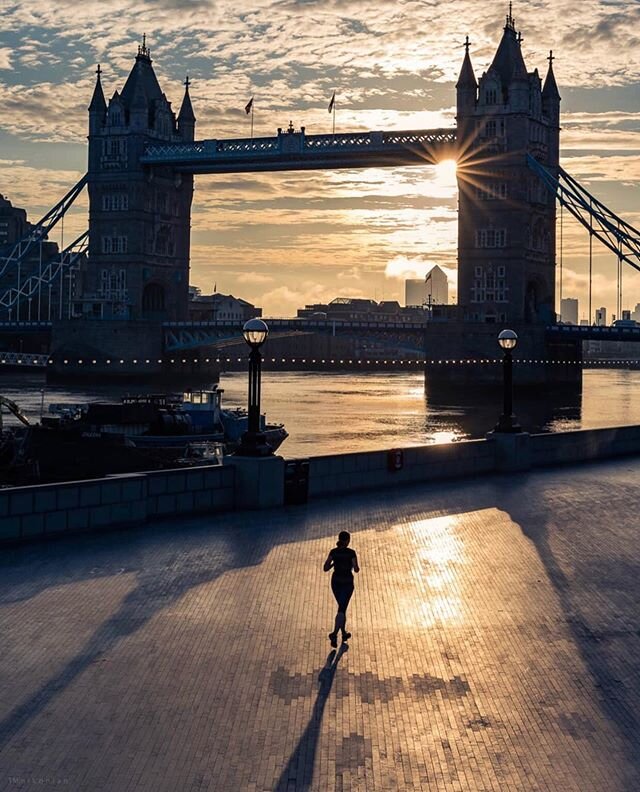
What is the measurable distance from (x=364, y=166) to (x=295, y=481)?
95672mm

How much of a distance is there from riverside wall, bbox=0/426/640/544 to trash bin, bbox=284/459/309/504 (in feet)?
0.15

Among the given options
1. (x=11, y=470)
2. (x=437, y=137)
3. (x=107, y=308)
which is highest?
(x=437, y=137)

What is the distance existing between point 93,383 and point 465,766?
110 m

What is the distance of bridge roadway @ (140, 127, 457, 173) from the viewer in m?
109

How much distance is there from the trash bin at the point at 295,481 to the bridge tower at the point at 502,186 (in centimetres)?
9290

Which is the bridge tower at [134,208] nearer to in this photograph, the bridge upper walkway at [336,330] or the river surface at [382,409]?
the bridge upper walkway at [336,330]

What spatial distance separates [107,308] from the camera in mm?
127125

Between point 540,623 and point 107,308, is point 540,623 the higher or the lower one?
the lower one

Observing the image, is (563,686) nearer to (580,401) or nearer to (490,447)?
(490,447)

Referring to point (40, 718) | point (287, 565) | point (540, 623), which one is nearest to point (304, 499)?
point (287, 565)

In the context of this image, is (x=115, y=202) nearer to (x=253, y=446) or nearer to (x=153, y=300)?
(x=153, y=300)

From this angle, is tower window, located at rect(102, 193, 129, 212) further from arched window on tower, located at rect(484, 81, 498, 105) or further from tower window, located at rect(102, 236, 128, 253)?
arched window on tower, located at rect(484, 81, 498, 105)

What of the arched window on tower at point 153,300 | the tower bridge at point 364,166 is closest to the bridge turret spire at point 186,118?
the tower bridge at point 364,166

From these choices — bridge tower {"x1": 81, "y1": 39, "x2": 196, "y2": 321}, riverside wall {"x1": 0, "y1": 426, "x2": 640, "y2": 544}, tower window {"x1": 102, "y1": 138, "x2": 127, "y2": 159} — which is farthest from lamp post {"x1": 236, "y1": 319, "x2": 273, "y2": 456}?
tower window {"x1": 102, "y1": 138, "x2": 127, "y2": 159}
